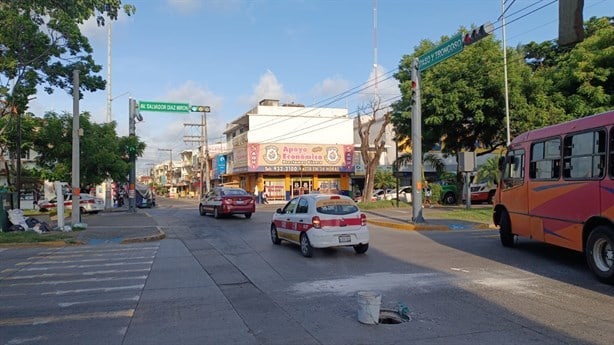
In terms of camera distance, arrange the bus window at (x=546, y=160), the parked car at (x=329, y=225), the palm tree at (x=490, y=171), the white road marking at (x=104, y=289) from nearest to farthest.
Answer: the white road marking at (x=104, y=289) < the bus window at (x=546, y=160) < the parked car at (x=329, y=225) < the palm tree at (x=490, y=171)

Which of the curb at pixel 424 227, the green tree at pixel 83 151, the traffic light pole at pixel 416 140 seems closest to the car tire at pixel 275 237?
→ the curb at pixel 424 227

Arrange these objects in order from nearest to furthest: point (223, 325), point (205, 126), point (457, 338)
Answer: point (457, 338)
point (223, 325)
point (205, 126)

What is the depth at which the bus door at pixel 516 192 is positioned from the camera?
12274 mm

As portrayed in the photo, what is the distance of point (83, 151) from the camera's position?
1179 inches

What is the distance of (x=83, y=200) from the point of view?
3181cm

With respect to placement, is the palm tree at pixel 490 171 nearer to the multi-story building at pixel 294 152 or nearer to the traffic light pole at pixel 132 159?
the multi-story building at pixel 294 152

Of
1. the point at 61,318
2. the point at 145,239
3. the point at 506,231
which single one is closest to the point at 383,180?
the point at 145,239

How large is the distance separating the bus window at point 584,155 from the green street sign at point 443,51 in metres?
6.19

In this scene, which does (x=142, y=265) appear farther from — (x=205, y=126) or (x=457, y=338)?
(x=205, y=126)

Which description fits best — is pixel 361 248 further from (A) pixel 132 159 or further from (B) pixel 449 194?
(B) pixel 449 194

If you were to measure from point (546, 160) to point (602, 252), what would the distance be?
281 centimetres

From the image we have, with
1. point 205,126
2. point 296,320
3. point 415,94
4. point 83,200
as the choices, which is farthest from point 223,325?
point 205,126

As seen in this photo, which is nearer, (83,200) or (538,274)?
(538,274)

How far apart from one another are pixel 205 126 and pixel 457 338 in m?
58.6
